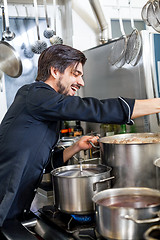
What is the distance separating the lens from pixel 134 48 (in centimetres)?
189

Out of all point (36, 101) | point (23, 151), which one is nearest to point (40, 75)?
point (36, 101)

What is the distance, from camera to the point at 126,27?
2.86m

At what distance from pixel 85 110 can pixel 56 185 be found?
28cm

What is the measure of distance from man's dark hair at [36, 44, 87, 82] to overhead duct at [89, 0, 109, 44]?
1323 mm

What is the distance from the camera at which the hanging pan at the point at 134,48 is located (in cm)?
188

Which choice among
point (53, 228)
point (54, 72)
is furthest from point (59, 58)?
point (53, 228)

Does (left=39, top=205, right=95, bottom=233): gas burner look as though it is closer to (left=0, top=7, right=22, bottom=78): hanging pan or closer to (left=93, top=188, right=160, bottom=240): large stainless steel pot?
(left=93, top=188, right=160, bottom=240): large stainless steel pot

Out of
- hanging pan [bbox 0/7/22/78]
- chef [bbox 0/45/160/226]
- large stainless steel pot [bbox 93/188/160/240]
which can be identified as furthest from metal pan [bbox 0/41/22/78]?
large stainless steel pot [bbox 93/188/160/240]

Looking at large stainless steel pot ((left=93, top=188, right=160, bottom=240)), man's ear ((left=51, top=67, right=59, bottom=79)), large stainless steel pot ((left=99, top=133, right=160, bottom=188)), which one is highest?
man's ear ((left=51, top=67, right=59, bottom=79))

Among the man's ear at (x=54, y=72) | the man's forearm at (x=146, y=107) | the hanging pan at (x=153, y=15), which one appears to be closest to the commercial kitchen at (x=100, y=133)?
the hanging pan at (x=153, y=15)

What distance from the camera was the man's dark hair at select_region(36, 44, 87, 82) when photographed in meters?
1.29

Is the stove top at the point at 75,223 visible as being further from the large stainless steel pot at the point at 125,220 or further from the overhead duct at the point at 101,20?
the overhead duct at the point at 101,20

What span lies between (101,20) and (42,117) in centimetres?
166

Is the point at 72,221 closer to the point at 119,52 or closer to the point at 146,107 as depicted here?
the point at 146,107
